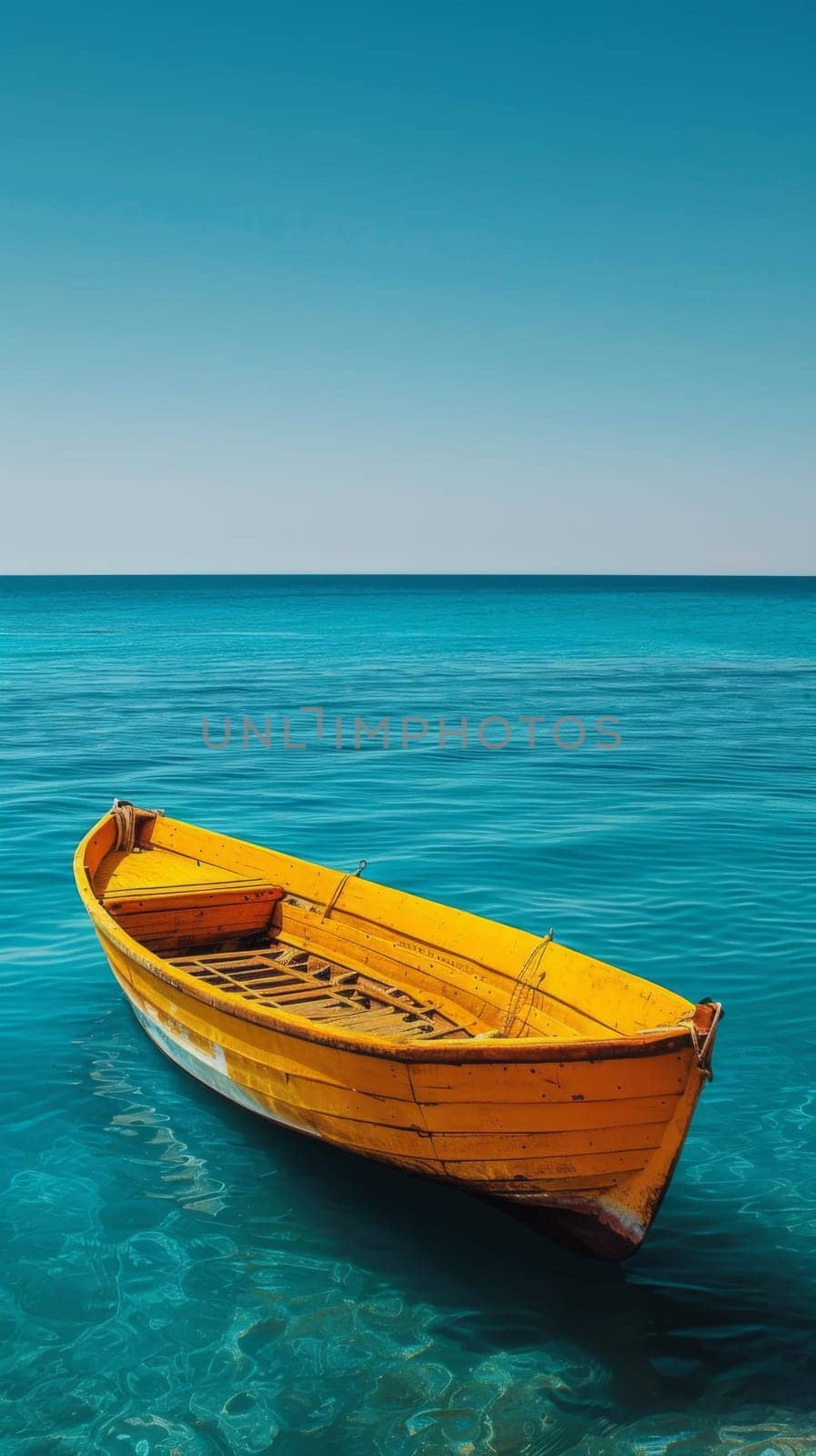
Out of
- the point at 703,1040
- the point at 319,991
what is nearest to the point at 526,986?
the point at 319,991

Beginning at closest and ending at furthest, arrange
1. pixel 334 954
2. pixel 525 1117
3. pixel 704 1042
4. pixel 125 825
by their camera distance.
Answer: pixel 704 1042 → pixel 525 1117 → pixel 334 954 → pixel 125 825

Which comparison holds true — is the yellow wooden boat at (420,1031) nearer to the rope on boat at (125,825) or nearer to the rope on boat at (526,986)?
the rope on boat at (526,986)

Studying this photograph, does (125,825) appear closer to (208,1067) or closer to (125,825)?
(125,825)

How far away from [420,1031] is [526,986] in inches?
34.1

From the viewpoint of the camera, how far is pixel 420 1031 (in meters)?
8.18

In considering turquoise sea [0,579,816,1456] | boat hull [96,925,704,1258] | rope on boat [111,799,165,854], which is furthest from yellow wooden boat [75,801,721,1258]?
rope on boat [111,799,165,854]

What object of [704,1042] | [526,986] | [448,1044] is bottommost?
[526,986]

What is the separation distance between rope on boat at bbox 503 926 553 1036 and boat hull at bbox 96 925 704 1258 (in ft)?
4.49

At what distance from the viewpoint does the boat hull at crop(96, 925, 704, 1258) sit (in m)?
5.99

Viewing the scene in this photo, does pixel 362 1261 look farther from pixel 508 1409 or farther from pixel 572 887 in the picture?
pixel 572 887

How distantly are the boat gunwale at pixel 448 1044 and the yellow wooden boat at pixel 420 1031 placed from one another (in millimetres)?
13

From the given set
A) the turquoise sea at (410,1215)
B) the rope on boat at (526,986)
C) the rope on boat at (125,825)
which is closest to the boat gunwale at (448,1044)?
the rope on boat at (526,986)

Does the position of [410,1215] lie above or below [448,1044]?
below

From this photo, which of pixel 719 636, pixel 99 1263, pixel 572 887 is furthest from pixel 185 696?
pixel 719 636
